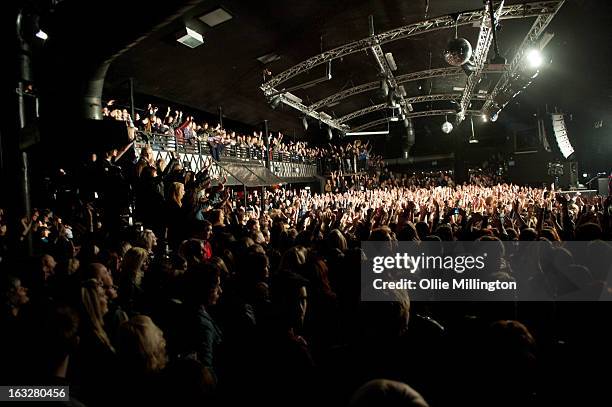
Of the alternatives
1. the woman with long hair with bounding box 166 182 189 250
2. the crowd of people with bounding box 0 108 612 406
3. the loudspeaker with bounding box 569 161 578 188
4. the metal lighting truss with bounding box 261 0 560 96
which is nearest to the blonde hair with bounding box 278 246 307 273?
the crowd of people with bounding box 0 108 612 406

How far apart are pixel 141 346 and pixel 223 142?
13.5m

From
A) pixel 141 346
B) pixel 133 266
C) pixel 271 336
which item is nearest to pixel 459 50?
pixel 133 266

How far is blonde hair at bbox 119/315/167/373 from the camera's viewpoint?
1669 millimetres

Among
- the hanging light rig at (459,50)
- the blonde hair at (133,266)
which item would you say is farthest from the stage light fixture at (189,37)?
the blonde hair at (133,266)

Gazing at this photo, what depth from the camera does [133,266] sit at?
3.18m

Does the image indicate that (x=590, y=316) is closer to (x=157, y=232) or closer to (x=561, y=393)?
(x=561, y=393)

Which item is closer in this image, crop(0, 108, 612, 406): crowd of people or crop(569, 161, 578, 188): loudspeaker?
crop(0, 108, 612, 406): crowd of people

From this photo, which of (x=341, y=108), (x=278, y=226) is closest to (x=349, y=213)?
(x=278, y=226)

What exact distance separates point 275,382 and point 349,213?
7.03m

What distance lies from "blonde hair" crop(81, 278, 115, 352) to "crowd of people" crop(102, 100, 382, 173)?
127 inches

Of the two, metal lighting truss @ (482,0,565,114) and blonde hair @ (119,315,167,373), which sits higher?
metal lighting truss @ (482,0,565,114)

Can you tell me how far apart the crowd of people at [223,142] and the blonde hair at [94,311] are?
3.22 m

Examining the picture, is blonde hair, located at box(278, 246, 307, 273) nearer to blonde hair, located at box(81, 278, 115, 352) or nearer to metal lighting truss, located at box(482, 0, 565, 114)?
blonde hair, located at box(81, 278, 115, 352)

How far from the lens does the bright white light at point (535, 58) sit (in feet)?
30.2
